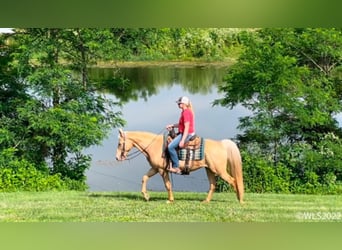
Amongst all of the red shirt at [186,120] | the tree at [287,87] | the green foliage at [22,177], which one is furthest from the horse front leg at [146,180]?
the tree at [287,87]

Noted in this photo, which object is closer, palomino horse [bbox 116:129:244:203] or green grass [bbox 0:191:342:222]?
green grass [bbox 0:191:342:222]

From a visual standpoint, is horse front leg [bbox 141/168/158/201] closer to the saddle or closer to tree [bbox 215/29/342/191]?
the saddle

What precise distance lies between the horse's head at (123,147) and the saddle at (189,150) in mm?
268

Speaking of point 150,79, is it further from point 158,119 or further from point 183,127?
point 183,127

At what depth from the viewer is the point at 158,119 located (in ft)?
14.5

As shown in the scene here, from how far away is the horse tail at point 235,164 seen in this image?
4.50m

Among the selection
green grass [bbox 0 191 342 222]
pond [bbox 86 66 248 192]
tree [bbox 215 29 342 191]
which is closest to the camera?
green grass [bbox 0 191 342 222]

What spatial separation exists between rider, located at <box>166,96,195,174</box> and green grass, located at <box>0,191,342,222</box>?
1.13 feet

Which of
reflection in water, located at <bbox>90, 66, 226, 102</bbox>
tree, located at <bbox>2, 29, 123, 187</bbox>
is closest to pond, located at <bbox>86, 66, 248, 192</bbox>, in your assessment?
reflection in water, located at <bbox>90, 66, 226, 102</bbox>

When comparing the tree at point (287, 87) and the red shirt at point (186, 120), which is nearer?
the red shirt at point (186, 120)

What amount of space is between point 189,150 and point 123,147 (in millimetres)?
491

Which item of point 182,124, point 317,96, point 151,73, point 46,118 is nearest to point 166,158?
point 182,124

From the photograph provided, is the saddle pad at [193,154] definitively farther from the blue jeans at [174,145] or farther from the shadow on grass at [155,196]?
the shadow on grass at [155,196]

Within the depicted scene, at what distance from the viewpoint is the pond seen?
4.44 m
